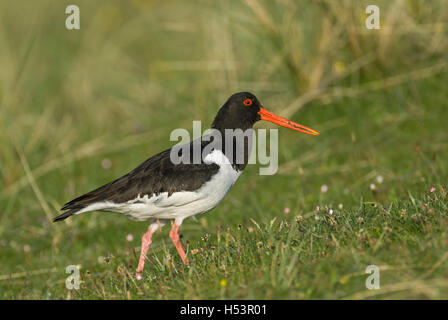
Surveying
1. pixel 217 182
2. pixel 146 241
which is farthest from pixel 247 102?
pixel 146 241

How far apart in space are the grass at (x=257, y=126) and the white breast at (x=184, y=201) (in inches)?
15.5

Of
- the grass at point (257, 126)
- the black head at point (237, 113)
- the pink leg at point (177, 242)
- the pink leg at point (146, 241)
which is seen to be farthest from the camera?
the black head at point (237, 113)

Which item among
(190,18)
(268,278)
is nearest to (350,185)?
(268,278)

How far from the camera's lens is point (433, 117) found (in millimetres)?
8852

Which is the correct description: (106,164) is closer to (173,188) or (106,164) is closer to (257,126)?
(257,126)

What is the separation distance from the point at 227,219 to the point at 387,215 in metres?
3.29

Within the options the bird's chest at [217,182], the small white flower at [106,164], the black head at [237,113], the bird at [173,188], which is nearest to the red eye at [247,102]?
the black head at [237,113]

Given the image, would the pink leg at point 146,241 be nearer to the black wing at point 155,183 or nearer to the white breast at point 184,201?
the white breast at point 184,201

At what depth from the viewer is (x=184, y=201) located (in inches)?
218

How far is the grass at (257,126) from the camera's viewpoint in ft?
16.2

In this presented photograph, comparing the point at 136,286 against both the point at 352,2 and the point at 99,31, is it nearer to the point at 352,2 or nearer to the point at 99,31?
the point at 352,2

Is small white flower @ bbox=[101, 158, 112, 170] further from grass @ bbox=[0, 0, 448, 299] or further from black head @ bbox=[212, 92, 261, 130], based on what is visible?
black head @ bbox=[212, 92, 261, 130]

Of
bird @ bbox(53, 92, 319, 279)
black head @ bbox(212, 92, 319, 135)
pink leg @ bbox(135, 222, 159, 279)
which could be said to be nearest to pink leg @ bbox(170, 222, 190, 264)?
bird @ bbox(53, 92, 319, 279)

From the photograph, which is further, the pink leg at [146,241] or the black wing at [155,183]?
the pink leg at [146,241]
